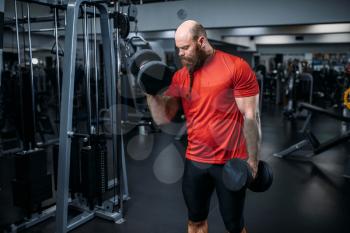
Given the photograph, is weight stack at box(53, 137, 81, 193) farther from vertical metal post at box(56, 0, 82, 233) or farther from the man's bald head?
the man's bald head

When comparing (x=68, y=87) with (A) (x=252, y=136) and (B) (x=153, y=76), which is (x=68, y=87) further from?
(A) (x=252, y=136)

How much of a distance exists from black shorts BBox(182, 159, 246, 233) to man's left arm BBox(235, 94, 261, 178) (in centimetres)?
14

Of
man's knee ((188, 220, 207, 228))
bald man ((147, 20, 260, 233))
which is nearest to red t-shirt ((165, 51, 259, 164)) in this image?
bald man ((147, 20, 260, 233))

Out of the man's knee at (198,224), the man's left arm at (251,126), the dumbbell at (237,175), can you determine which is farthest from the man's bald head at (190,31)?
the man's knee at (198,224)

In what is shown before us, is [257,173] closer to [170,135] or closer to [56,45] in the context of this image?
[56,45]

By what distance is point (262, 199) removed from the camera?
2.72 m

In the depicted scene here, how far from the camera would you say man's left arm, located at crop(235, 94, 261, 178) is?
1312 millimetres

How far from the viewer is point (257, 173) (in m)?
1.39

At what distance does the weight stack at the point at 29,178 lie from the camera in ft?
6.72

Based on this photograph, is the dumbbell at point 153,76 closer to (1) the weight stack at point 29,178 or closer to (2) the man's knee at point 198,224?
(2) the man's knee at point 198,224

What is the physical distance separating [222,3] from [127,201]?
458 centimetres

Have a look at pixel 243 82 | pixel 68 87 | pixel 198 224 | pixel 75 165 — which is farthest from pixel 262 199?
pixel 68 87

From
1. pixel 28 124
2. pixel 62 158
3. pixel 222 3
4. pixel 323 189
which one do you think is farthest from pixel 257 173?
pixel 222 3

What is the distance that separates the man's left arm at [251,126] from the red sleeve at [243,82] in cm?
2
